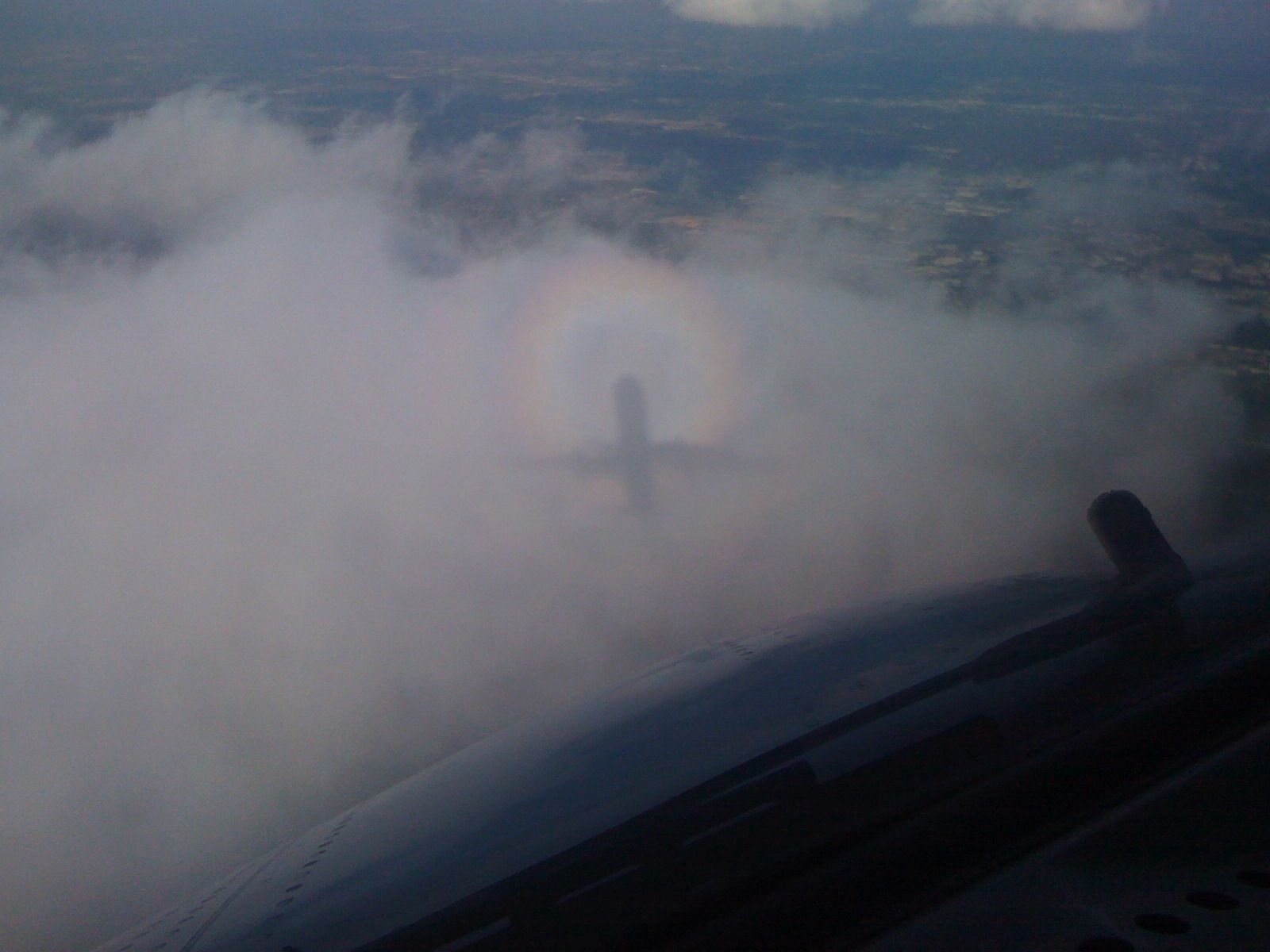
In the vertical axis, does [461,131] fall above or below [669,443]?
above

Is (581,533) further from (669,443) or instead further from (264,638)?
(264,638)

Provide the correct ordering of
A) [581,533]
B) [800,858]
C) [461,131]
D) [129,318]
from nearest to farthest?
1. [800,858]
2. [581,533]
3. [461,131]
4. [129,318]

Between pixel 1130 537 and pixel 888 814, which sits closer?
pixel 888 814

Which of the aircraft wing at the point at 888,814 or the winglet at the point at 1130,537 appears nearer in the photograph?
the aircraft wing at the point at 888,814

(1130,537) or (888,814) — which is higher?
(1130,537)

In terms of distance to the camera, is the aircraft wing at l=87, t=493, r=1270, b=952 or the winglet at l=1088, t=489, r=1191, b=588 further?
the winglet at l=1088, t=489, r=1191, b=588

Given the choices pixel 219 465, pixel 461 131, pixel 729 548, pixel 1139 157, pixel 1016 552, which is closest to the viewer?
pixel 1139 157

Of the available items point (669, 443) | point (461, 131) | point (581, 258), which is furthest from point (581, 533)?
point (461, 131)

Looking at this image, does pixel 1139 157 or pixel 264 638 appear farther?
pixel 264 638
